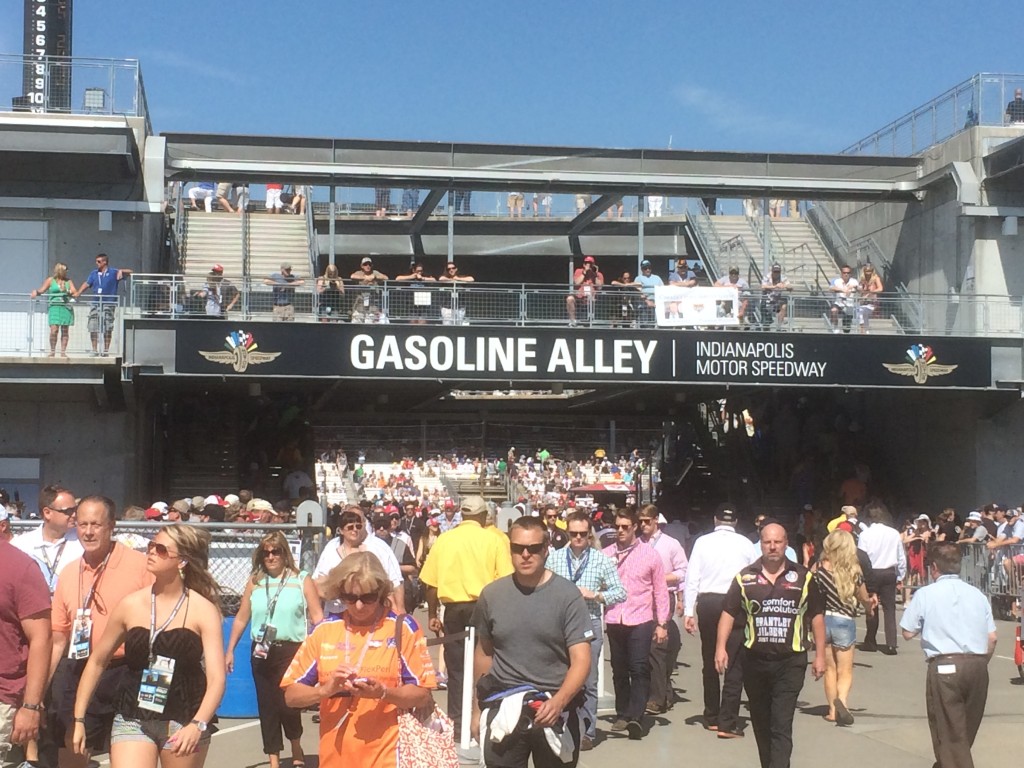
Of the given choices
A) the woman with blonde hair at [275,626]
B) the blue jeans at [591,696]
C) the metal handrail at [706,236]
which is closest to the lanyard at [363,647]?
the blue jeans at [591,696]

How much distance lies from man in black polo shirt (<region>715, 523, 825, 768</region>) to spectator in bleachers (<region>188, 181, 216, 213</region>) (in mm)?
24593

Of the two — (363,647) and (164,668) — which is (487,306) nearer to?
(164,668)

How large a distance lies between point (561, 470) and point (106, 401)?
54.7ft

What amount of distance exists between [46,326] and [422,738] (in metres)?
17.8

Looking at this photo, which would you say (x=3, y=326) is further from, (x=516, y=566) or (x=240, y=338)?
(x=516, y=566)

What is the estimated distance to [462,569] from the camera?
32.7ft

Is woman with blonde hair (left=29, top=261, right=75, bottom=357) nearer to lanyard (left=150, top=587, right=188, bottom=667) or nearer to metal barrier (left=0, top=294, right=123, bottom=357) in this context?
metal barrier (left=0, top=294, right=123, bottom=357)

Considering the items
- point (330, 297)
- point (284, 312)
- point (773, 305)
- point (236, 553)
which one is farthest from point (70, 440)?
point (236, 553)

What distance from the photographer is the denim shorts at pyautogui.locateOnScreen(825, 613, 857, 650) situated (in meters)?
11.0

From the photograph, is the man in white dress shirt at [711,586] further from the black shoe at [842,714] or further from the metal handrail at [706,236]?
the metal handrail at [706,236]

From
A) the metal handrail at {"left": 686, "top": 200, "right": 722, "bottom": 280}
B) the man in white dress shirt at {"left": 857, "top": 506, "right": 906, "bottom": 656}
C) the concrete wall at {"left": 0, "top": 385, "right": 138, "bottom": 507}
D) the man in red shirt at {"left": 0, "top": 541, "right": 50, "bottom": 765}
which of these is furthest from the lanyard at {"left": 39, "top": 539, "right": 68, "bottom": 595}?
the metal handrail at {"left": 686, "top": 200, "right": 722, "bottom": 280}

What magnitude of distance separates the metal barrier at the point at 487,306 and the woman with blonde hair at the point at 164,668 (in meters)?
16.5

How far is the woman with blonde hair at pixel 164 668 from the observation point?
18.7ft

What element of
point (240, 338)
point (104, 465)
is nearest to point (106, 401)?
point (104, 465)
